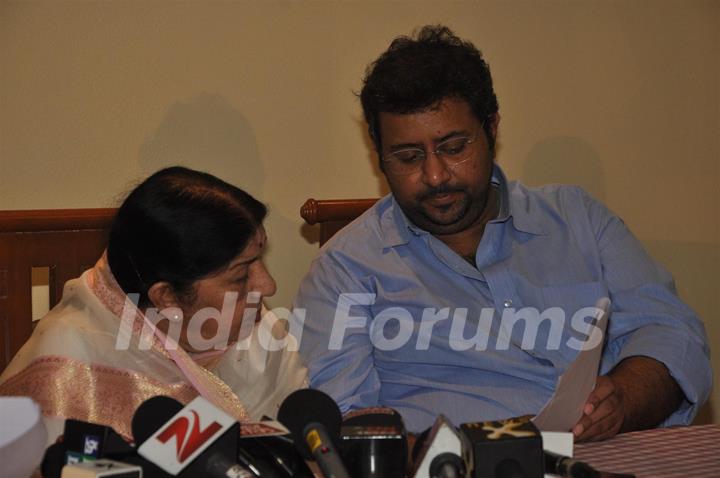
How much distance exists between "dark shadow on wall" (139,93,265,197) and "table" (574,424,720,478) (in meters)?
1.47

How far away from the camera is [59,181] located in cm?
260

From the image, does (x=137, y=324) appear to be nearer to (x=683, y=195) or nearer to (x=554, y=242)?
(x=554, y=242)

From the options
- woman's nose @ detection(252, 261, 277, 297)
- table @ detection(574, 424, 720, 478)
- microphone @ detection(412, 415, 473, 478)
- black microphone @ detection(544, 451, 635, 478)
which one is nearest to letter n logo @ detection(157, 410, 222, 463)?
microphone @ detection(412, 415, 473, 478)

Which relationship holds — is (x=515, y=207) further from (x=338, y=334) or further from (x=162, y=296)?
(x=162, y=296)

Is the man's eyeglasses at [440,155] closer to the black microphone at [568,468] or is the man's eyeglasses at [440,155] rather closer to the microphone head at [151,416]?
the black microphone at [568,468]

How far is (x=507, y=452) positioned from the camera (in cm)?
120

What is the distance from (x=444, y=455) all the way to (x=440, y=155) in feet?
3.77

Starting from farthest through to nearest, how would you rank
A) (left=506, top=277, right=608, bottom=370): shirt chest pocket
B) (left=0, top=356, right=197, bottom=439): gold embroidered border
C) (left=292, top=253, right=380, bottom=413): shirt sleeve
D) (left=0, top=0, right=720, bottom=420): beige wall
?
(left=0, top=0, right=720, bottom=420): beige wall, (left=506, top=277, right=608, bottom=370): shirt chest pocket, (left=292, top=253, right=380, bottom=413): shirt sleeve, (left=0, top=356, right=197, bottom=439): gold embroidered border

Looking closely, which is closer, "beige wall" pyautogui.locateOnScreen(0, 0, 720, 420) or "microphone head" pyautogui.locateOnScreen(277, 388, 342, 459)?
"microphone head" pyautogui.locateOnScreen(277, 388, 342, 459)

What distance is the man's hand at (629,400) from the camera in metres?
1.83

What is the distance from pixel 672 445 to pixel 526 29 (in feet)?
6.24

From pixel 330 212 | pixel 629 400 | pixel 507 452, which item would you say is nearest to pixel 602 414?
pixel 629 400

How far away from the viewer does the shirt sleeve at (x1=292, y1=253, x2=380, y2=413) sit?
2182 mm

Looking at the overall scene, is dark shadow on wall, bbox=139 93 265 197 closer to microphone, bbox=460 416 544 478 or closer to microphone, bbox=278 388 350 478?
microphone, bbox=278 388 350 478
